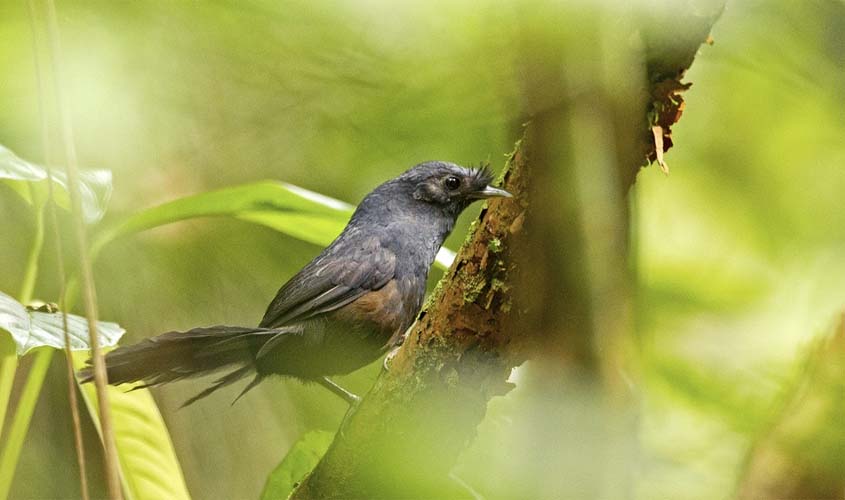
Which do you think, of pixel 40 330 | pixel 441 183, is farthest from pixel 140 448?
pixel 441 183

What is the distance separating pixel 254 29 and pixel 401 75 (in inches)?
10.1

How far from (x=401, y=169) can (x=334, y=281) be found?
25.1 inches

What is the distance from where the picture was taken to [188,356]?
1816mm

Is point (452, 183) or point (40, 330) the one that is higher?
point (452, 183)

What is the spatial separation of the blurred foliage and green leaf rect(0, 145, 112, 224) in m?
0.17

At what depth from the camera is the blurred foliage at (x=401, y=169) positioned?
0.73 m

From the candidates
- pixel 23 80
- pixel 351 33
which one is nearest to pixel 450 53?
pixel 351 33

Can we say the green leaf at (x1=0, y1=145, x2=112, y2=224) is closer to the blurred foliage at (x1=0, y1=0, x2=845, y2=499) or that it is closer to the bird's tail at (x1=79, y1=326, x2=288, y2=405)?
the blurred foliage at (x1=0, y1=0, x2=845, y2=499)

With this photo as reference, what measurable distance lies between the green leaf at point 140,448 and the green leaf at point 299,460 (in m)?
0.22

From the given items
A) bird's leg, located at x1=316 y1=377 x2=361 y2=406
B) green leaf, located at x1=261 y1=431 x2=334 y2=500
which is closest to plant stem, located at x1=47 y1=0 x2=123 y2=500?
green leaf, located at x1=261 y1=431 x2=334 y2=500

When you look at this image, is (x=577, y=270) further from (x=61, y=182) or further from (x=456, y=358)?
(x=61, y=182)

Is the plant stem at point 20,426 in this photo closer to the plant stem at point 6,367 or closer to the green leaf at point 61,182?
the plant stem at point 6,367

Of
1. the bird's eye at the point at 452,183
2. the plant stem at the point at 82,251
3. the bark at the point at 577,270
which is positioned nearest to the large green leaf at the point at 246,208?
the bird's eye at the point at 452,183

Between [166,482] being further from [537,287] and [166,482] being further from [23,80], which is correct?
[537,287]
